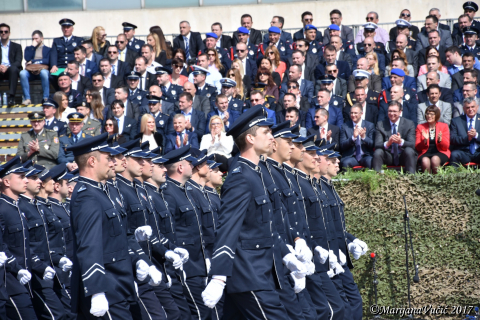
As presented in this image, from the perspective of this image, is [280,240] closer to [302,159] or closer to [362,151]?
[302,159]

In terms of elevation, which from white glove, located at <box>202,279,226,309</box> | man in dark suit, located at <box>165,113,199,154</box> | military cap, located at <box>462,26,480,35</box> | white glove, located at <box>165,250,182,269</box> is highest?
military cap, located at <box>462,26,480,35</box>

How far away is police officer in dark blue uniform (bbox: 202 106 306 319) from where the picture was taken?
5043mm

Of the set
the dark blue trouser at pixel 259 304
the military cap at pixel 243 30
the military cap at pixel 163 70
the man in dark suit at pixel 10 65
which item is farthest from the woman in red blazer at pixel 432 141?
the man in dark suit at pixel 10 65

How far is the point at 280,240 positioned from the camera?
5531mm

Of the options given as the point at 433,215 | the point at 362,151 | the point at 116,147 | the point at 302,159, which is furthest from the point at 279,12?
the point at 116,147

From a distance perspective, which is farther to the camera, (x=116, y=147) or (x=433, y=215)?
(x=433, y=215)

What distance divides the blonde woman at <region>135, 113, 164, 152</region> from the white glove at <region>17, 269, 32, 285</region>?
4.29 meters

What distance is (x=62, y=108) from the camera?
1257 cm

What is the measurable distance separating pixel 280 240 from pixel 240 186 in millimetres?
608

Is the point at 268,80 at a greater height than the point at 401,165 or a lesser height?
greater

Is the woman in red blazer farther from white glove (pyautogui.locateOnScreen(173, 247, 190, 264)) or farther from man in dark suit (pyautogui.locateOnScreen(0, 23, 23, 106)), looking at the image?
man in dark suit (pyautogui.locateOnScreen(0, 23, 23, 106))

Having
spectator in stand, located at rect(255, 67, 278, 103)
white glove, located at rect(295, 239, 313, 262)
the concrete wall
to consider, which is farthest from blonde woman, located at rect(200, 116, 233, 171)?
the concrete wall

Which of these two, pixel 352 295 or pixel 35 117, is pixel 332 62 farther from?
pixel 352 295

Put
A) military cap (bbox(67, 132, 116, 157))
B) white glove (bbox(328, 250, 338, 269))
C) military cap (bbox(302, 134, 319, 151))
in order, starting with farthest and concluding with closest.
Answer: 1. military cap (bbox(302, 134, 319, 151))
2. white glove (bbox(328, 250, 338, 269))
3. military cap (bbox(67, 132, 116, 157))
